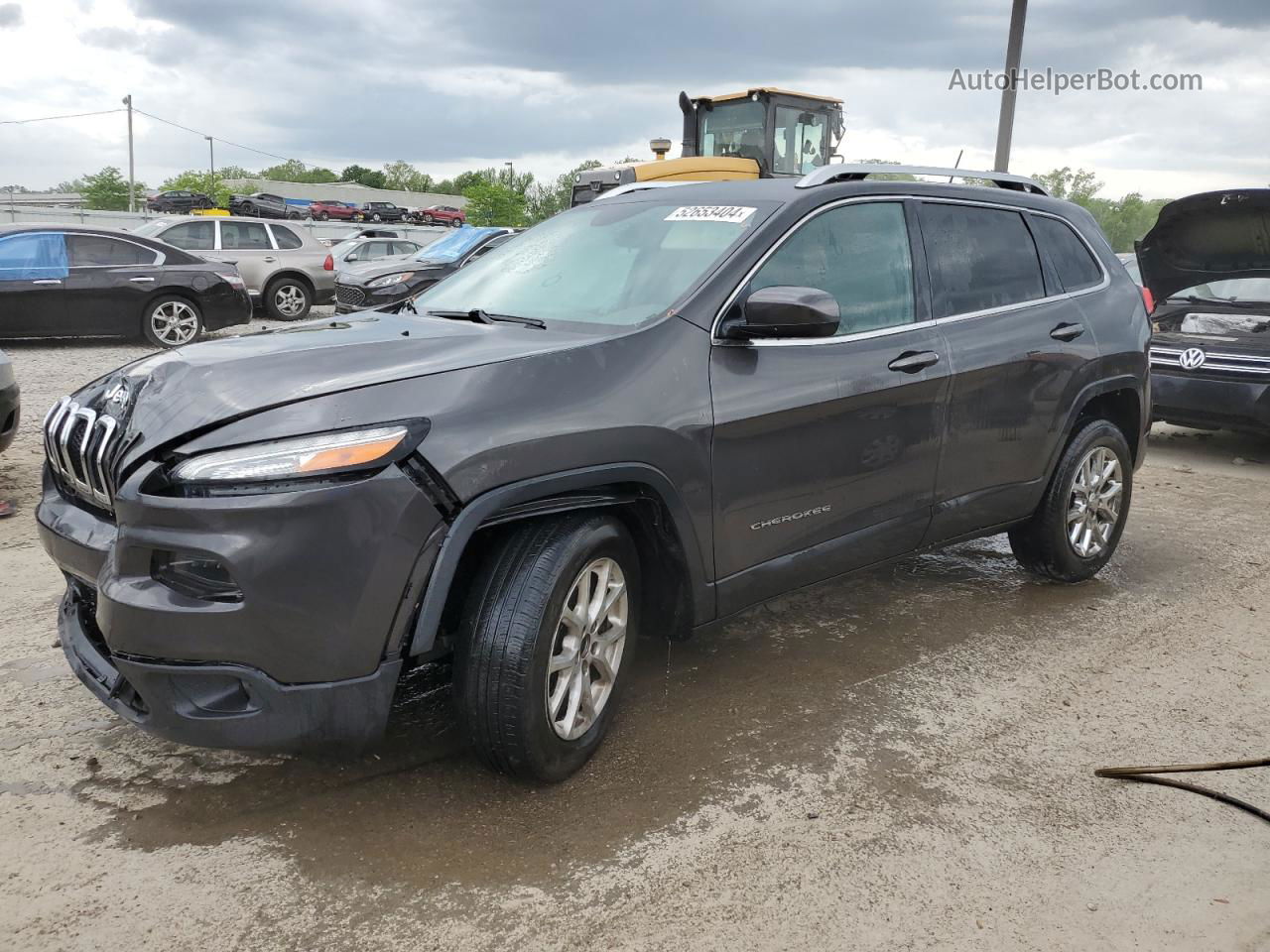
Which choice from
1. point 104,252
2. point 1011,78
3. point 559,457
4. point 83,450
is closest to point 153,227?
point 104,252

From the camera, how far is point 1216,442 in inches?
373

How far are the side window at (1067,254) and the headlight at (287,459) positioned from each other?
3.39 metres

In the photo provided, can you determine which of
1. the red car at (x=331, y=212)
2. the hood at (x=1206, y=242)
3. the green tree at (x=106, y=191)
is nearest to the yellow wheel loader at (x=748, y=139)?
the hood at (x=1206, y=242)

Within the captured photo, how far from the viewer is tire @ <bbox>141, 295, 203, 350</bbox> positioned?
12.2 m

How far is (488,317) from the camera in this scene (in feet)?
11.7

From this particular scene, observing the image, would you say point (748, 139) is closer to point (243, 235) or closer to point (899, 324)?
point (243, 235)

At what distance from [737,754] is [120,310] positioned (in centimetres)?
1101

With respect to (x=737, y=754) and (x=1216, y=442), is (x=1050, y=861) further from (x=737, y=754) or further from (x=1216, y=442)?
(x=1216, y=442)

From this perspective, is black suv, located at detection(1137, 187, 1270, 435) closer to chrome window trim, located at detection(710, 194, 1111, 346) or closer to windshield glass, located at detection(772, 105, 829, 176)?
chrome window trim, located at detection(710, 194, 1111, 346)

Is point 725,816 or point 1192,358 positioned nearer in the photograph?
point 725,816

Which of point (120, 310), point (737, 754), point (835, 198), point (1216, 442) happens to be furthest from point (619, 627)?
point (120, 310)

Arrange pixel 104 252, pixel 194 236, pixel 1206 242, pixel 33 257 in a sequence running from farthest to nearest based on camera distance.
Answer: pixel 194 236, pixel 104 252, pixel 33 257, pixel 1206 242

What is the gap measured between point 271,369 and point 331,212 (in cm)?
4915

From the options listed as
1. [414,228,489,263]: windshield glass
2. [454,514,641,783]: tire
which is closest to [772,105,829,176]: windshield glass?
[414,228,489,263]: windshield glass
